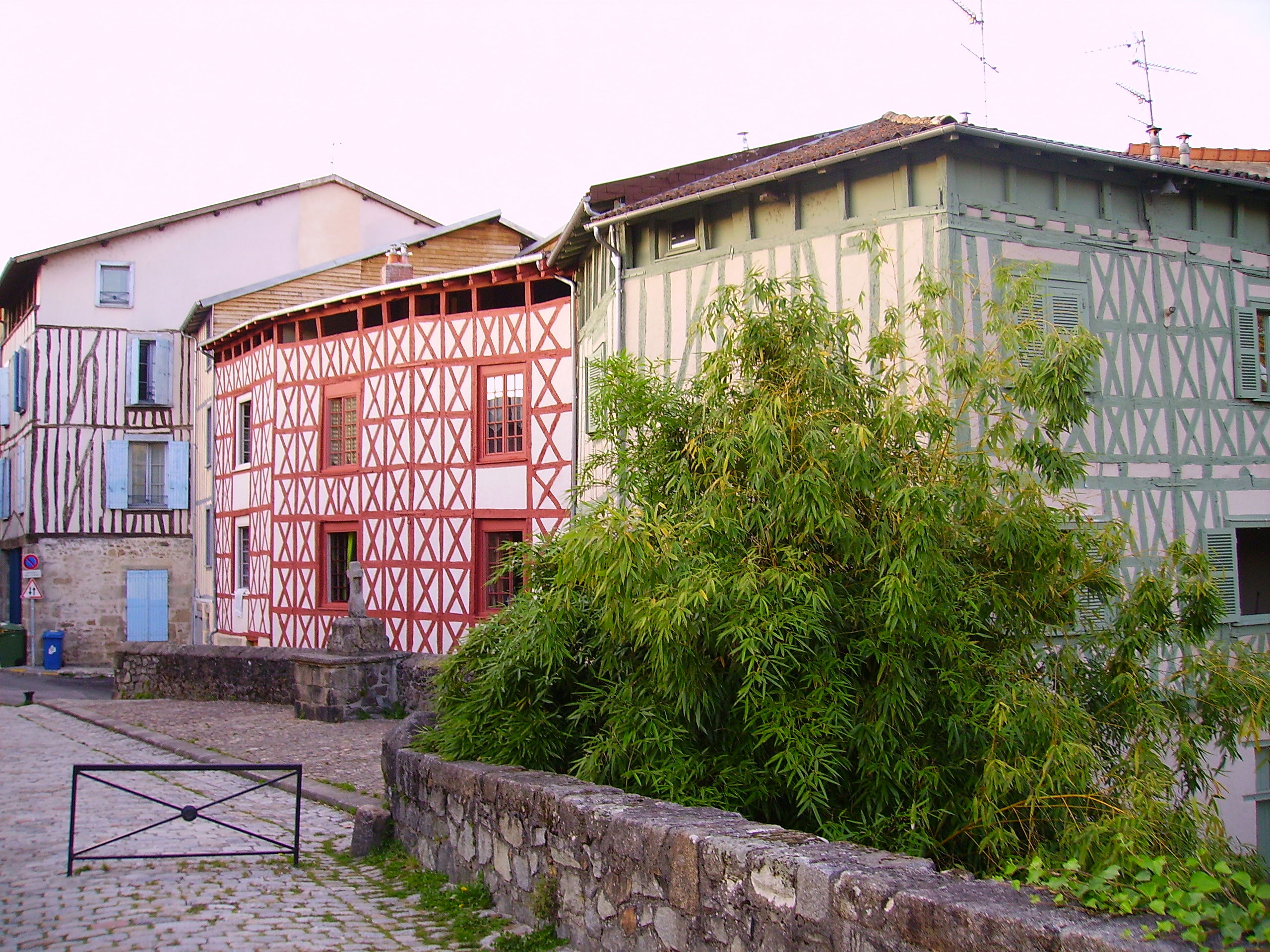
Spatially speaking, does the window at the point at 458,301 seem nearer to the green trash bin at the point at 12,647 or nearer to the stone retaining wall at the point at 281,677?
the stone retaining wall at the point at 281,677

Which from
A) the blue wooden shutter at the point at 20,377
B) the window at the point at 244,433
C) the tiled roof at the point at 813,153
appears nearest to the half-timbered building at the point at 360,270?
the window at the point at 244,433

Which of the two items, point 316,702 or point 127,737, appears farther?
point 316,702

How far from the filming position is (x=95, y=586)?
23984 mm

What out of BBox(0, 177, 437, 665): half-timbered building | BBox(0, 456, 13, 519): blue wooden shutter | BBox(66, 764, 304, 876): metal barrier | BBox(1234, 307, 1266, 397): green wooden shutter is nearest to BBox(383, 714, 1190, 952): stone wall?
BBox(66, 764, 304, 876): metal barrier

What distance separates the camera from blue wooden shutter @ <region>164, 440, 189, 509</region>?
78.5 ft

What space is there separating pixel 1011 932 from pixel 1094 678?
3.10 m

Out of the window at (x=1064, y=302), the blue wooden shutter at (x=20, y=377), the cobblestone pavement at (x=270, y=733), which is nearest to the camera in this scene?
the window at (x=1064, y=302)

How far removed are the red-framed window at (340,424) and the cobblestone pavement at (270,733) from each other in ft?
13.4

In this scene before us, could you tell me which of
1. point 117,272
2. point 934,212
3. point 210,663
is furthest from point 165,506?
point 934,212

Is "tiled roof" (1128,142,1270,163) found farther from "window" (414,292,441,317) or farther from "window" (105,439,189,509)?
"window" (105,439,189,509)

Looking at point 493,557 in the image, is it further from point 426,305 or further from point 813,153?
point 813,153

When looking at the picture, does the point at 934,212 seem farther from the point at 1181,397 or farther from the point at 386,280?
the point at 386,280

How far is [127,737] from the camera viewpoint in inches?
492

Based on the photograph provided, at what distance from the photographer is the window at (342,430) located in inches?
696
